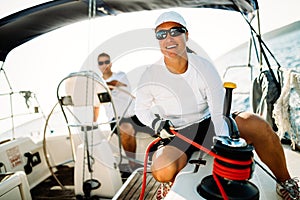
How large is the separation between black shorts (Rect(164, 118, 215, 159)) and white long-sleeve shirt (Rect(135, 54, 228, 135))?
61mm

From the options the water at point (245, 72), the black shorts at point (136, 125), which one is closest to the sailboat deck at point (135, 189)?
the black shorts at point (136, 125)

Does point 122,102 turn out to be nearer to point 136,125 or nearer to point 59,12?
point 136,125

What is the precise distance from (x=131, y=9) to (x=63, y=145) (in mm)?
1721

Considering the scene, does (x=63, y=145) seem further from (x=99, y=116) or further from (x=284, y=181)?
(x=284, y=181)

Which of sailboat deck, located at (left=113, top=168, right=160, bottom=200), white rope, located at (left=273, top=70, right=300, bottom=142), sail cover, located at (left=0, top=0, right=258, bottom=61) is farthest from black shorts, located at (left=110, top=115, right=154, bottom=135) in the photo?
white rope, located at (left=273, top=70, right=300, bottom=142)

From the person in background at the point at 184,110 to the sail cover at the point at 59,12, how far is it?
25.6 inches

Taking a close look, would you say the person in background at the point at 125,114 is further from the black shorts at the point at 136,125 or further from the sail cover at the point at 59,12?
the sail cover at the point at 59,12

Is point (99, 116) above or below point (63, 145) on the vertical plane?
above

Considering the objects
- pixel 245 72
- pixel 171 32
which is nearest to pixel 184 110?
pixel 171 32

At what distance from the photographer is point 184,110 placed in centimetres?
139

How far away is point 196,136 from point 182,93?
0.25 m

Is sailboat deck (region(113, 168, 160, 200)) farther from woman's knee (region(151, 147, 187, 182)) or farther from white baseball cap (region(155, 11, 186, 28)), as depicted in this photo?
white baseball cap (region(155, 11, 186, 28))

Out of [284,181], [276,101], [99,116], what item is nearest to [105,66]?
[99,116]

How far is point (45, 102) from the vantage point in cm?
271
